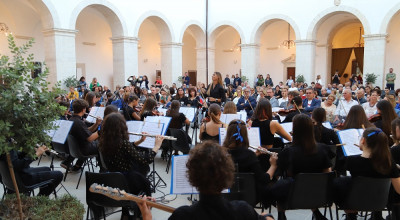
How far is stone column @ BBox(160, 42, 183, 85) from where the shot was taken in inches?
698

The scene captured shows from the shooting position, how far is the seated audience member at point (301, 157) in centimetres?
308

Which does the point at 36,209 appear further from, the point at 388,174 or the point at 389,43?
the point at 389,43

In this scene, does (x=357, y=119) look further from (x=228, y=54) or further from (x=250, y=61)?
(x=228, y=54)

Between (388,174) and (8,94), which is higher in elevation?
(8,94)

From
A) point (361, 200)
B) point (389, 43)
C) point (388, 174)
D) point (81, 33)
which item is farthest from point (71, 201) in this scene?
point (389, 43)

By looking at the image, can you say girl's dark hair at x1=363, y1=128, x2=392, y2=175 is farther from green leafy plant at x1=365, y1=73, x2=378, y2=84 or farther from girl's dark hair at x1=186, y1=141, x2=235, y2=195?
green leafy plant at x1=365, y1=73, x2=378, y2=84

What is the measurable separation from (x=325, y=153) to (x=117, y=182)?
→ 2.07 metres

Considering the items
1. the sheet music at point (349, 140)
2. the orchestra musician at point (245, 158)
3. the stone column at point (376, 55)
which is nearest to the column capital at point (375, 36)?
the stone column at point (376, 55)

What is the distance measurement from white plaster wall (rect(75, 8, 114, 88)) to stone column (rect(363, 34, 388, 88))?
14.3 metres

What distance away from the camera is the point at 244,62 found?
61.8 feet

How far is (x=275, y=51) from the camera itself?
2248cm

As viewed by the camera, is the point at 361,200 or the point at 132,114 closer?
the point at 361,200

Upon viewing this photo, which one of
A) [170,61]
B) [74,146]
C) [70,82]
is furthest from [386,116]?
[170,61]

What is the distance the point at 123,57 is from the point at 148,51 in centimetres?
663
